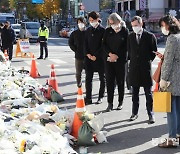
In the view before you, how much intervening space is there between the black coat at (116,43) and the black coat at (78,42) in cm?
160

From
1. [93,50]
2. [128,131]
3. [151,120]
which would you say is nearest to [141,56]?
[151,120]

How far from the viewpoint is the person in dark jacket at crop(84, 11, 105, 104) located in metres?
9.46

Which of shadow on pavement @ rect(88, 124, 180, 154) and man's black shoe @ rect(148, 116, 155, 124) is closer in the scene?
shadow on pavement @ rect(88, 124, 180, 154)

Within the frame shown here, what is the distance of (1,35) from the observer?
19547 mm

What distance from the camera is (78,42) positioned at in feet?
34.6

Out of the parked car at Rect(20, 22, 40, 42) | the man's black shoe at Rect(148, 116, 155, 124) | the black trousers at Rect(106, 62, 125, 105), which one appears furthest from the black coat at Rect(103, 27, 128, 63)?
the parked car at Rect(20, 22, 40, 42)

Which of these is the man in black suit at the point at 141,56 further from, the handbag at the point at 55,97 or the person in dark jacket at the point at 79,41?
the handbag at the point at 55,97

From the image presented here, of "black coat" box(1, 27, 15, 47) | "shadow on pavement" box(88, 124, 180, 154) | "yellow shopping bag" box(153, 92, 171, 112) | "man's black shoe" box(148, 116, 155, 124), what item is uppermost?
"black coat" box(1, 27, 15, 47)

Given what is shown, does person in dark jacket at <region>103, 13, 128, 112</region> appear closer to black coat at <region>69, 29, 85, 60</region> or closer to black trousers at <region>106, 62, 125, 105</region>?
black trousers at <region>106, 62, 125, 105</region>

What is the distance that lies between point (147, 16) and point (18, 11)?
4071 cm

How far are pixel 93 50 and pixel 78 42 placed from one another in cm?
95

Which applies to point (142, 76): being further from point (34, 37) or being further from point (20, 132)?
point (34, 37)

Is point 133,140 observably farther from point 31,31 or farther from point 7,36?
point 31,31

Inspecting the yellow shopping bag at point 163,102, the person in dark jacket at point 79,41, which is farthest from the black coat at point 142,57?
the person in dark jacket at point 79,41
